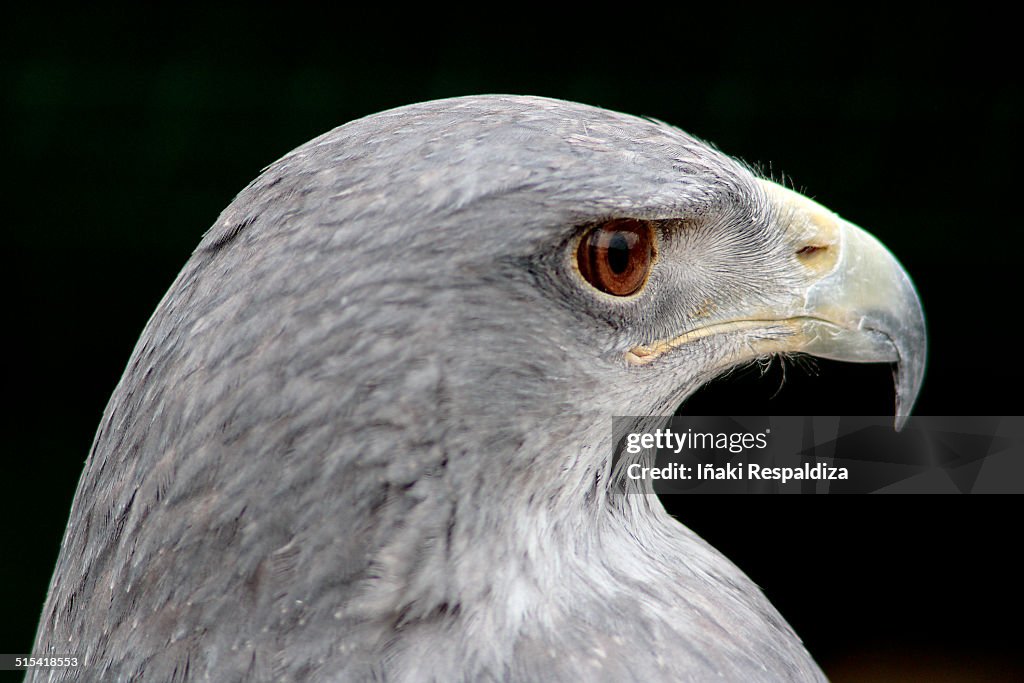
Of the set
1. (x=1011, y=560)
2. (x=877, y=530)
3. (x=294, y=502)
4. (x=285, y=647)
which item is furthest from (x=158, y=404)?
(x=1011, y=560)

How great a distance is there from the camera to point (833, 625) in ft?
16.8

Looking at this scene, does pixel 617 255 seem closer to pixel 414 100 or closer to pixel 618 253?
pixel 618 253

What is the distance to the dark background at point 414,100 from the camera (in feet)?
12.3

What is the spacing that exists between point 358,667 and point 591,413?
51 centimetres

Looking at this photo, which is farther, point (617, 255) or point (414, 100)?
point (414, 100)

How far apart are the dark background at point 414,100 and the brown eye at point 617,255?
68.7 inches

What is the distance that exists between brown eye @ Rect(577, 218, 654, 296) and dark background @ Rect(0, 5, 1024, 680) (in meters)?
1.74

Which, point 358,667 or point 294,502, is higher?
point 294,502

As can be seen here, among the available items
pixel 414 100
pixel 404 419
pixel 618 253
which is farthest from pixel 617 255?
pixel 414 100

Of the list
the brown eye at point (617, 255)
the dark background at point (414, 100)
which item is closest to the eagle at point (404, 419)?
the brown eye at point (617, 255)

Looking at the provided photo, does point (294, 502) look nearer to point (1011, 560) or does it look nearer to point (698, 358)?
point (698, 358)

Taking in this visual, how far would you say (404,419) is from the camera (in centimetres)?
160

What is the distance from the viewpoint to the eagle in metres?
1.60

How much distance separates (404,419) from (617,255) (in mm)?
412
